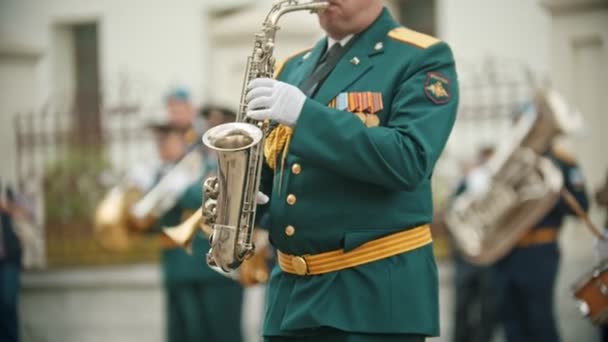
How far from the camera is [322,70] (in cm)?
409

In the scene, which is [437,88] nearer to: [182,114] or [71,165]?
[182,114]

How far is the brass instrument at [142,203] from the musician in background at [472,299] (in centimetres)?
237

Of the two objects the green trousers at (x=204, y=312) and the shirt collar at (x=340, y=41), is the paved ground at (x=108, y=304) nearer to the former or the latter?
the green trousers at (x=204, y=312)

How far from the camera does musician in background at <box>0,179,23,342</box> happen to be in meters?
8.62

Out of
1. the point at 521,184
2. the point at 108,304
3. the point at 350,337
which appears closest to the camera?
the point at 350,337

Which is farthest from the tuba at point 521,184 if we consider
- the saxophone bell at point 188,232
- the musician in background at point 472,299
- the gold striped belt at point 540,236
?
the saxophone bell at point 188,232

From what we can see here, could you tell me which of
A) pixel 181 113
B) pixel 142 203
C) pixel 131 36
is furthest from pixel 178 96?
pixel 131 36

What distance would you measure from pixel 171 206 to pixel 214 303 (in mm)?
754

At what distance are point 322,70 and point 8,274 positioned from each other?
5323 mm

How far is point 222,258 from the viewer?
150 inches

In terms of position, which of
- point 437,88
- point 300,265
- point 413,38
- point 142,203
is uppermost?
point 413,38

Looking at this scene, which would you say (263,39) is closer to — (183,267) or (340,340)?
(340,340)

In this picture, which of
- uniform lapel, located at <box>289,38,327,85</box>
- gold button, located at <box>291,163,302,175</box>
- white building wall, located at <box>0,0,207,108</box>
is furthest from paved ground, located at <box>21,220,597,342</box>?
gold button, located at <box>291,163,302,175</box>

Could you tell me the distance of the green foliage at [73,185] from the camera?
42.5 ft
